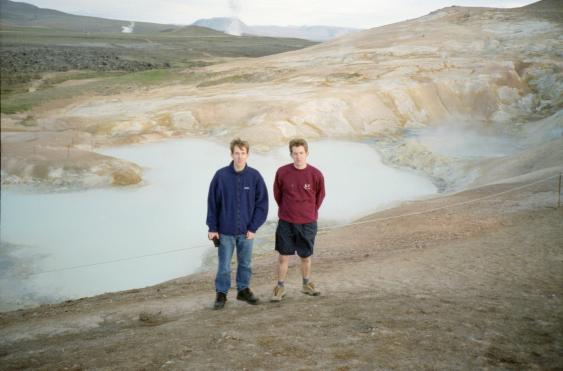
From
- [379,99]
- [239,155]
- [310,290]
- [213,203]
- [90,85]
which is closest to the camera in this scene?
[239,155]

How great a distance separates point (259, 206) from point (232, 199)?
0.97 ft

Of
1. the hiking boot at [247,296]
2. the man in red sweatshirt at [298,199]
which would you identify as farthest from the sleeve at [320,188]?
the hiking boot at [247,296]

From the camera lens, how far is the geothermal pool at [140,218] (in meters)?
9.78

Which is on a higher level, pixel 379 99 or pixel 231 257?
pixel 379 99

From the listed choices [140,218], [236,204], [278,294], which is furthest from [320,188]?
[140,218]

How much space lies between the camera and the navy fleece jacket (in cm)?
449

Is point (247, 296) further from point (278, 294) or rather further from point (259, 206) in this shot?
point (259, 206)

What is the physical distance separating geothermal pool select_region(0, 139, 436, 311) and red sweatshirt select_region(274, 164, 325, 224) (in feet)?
19.4

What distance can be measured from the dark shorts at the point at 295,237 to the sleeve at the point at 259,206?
228 mm

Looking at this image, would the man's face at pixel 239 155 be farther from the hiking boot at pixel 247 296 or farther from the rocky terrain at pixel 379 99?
the rocky terrain at pixel 379 99

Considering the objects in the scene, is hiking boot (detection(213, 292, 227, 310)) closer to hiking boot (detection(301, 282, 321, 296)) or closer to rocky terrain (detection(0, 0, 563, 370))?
rocky terrain (detection(0, 0, 563, 370))

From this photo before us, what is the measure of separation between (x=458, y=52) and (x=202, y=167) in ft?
69.5

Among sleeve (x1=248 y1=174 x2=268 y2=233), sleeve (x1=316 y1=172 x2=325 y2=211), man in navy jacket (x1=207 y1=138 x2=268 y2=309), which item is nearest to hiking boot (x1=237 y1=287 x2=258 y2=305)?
man in navy jacket (x1=207 y1=138 x2=268 y2=309)

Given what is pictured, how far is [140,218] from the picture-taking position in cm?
1387
